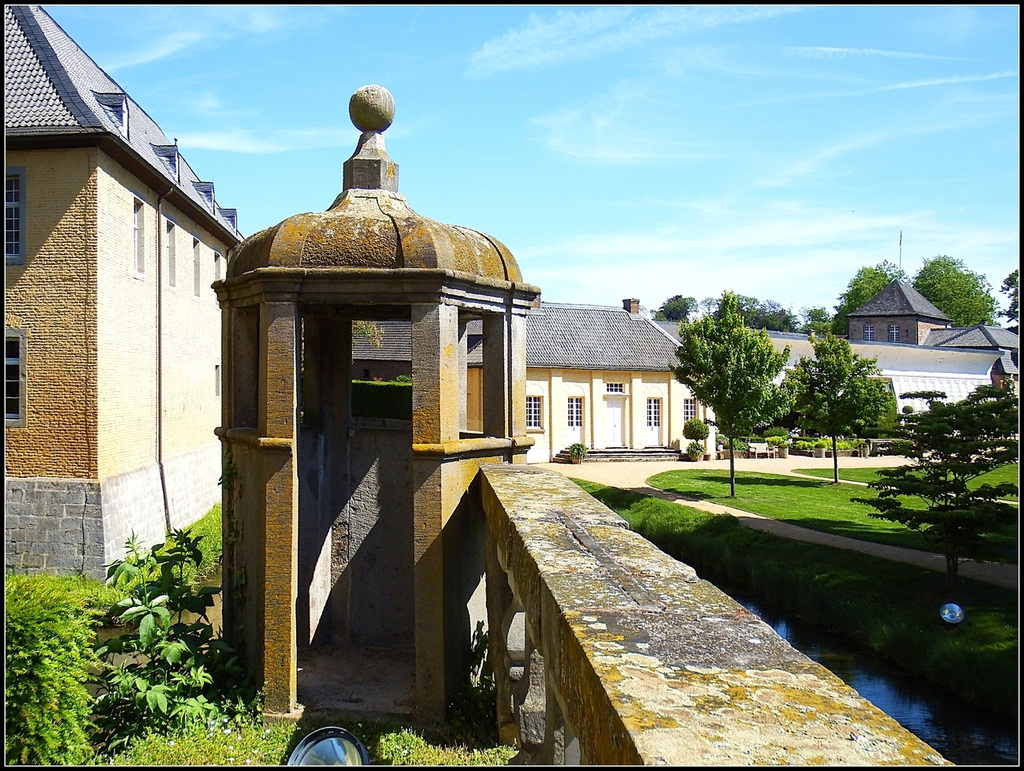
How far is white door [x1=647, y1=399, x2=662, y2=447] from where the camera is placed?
36281mm

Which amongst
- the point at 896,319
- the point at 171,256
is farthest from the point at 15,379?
the point at 896,319

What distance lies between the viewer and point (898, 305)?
66.8 m

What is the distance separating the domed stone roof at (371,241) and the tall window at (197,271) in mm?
16806

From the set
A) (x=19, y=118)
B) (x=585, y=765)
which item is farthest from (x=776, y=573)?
(x=19, y=118)

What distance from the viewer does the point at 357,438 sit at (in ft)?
28.6

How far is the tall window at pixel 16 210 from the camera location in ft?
51.5

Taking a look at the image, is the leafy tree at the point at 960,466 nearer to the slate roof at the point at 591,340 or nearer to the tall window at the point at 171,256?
the tall window at the point at 171,256

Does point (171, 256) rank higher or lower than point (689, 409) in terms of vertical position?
higher

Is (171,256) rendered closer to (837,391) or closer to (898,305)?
(837,391)

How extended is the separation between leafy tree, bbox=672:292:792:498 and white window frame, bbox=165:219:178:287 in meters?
14.7

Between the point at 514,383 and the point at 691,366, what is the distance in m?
18.2

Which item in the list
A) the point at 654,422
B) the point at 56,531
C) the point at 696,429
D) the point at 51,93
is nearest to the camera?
the point at 56,531

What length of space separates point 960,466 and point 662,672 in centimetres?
1335

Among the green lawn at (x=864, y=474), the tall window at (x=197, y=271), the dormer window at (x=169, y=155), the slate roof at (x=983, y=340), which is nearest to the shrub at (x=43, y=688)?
the tall window at (x=197, y=271)
